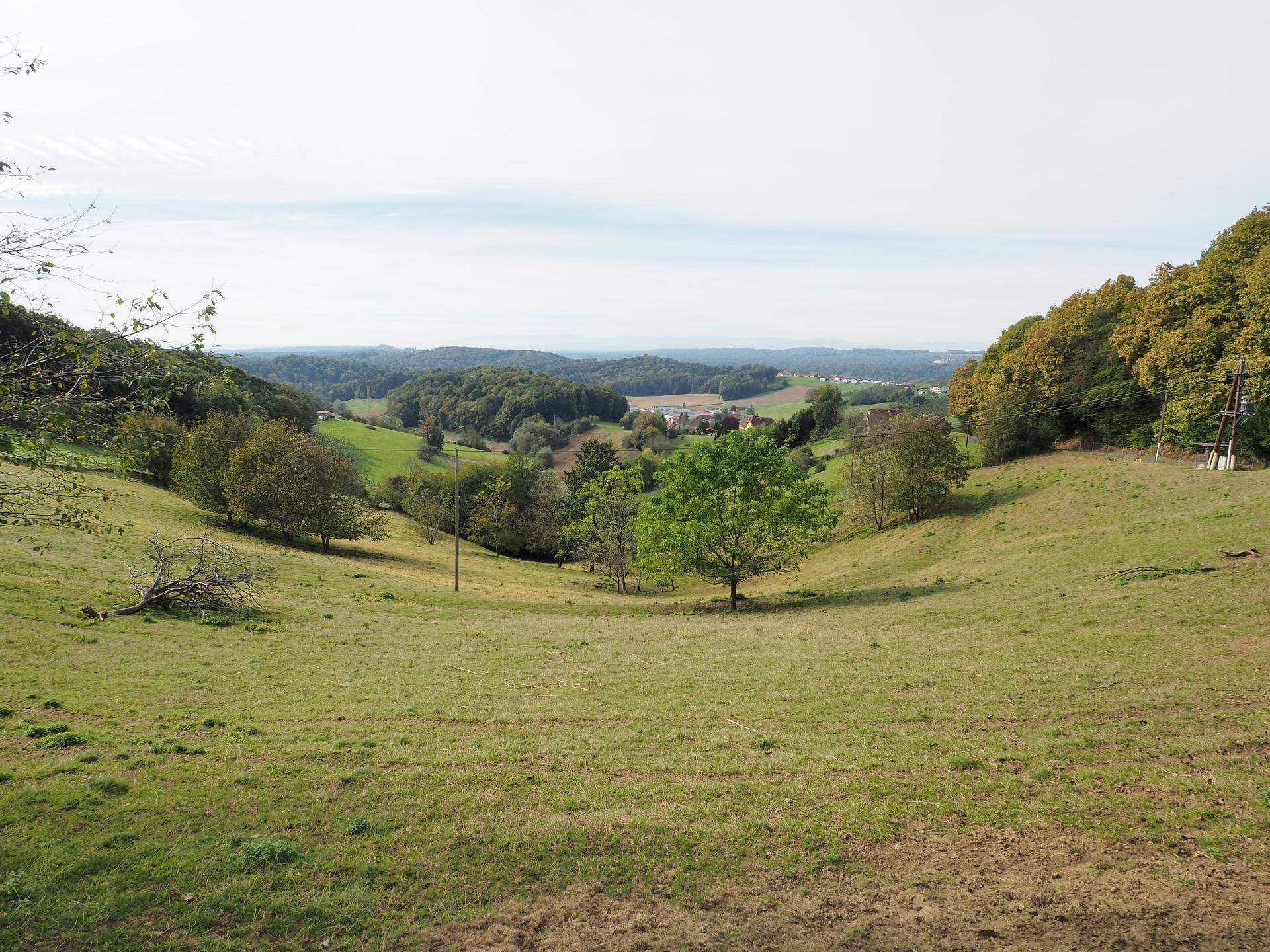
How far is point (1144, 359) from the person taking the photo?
45.7m

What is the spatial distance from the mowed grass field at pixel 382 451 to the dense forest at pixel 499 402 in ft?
131

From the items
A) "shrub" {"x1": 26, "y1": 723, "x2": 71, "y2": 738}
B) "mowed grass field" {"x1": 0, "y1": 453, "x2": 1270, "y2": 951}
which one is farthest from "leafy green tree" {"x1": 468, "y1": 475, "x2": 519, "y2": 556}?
"shrub" {"x1": 26, "y1": 723, "x2": 71, "y2": 738}

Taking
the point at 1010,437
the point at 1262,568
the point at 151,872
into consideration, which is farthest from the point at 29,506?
the point at 1010,437

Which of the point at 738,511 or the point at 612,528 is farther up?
the point at 738,511

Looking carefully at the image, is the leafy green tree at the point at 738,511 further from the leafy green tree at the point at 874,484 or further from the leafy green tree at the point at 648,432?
the leafy green tree at the point at 648,432

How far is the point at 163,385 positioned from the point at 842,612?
83.4 feet

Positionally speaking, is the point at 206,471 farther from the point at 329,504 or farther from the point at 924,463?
the point at 924,463

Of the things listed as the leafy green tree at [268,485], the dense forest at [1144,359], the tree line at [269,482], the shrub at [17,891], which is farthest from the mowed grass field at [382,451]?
the shrub at [17,891]

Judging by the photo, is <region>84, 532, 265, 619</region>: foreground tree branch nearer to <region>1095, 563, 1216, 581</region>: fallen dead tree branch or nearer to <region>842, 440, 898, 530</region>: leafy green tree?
<region>1095, 563, 1216, 581</region>: fallen dead tree branch

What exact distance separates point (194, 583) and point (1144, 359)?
189ft

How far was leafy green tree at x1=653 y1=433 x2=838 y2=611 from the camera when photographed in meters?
31.4

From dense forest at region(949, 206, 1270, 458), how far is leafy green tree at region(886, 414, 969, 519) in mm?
10247

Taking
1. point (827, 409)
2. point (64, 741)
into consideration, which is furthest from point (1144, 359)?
point (827, 409)

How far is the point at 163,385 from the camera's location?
9203 mm
